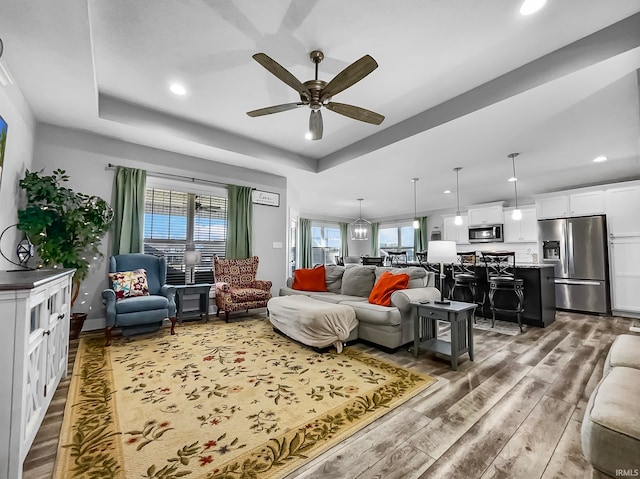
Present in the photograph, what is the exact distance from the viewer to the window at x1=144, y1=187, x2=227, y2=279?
14.9 feet

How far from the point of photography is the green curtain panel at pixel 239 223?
5082 millimetres

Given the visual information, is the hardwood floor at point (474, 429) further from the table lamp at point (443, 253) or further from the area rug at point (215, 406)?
the table lamp at point (443, 253)

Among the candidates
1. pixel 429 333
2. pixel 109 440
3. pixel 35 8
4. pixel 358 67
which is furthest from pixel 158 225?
pixel 429 333

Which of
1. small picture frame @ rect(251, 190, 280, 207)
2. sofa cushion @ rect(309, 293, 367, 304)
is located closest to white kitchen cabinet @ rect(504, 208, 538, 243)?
sofa cushion @ rect(309, 293, 367, 304)

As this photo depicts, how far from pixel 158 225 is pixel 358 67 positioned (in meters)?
4.01

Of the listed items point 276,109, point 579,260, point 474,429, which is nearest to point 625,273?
point 579,260

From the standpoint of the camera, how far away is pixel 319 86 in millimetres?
2463

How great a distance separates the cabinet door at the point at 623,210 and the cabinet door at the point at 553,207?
1.98ft

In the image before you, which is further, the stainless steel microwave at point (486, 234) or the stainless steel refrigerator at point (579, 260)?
the stainless steel microwave at point (486, 234)

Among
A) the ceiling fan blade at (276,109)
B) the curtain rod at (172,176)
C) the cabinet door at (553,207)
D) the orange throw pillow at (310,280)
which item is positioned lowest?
the orange throw pillow at (310,280)

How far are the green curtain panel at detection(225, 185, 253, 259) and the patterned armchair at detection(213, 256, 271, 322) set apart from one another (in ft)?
0.74

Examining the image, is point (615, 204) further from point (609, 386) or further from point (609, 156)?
point (609, 386)

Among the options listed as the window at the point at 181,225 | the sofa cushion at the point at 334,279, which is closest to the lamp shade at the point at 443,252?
the sofa cushion at the point at 334,279

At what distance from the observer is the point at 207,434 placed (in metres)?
1.66
